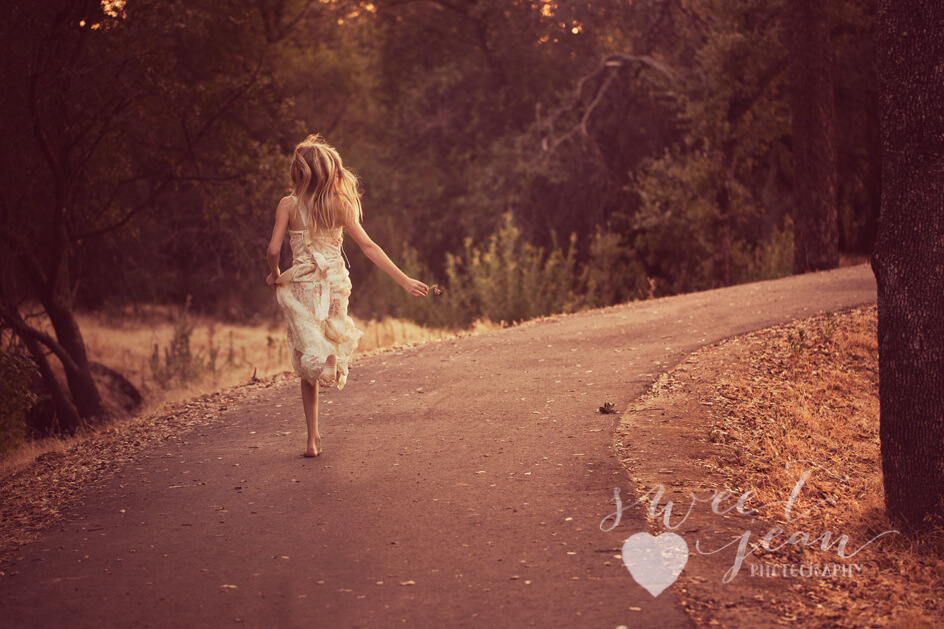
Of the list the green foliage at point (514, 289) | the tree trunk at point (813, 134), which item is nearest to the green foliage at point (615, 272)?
the green foliage at point (514, 289)

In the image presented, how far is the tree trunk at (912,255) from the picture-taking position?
5172 mm

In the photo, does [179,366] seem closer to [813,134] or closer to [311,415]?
[311,415]

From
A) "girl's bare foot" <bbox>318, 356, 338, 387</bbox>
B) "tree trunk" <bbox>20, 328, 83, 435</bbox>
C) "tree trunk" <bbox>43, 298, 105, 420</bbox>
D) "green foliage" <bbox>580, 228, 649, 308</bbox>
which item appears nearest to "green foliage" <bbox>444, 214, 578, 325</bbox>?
"green foliage" <bbox>580, 228, 649, 308</bbox>

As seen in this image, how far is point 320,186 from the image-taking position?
6.32 m

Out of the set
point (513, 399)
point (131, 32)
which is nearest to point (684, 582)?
point (513, 399)

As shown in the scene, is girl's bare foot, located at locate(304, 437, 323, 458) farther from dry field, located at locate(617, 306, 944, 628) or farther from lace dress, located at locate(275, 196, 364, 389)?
dry field, located at locate(617, 306, 944, 628)

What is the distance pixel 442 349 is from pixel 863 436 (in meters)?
4.98

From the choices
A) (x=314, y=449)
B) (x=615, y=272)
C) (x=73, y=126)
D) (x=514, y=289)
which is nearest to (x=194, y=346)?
(x=73, y=126)

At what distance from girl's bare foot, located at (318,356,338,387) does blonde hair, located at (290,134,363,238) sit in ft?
3.02

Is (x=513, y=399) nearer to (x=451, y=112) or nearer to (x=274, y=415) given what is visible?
(x=274, y=415)

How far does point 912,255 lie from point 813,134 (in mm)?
10160

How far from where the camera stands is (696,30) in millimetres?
20344

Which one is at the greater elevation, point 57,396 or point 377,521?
point 377,521

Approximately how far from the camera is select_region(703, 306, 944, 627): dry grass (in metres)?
4.34
